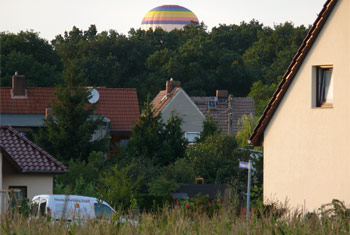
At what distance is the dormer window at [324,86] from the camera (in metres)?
23.2

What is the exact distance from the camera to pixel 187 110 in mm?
76250

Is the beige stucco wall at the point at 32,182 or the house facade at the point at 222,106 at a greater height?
the house facade at the point at 222,106

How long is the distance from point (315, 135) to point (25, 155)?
16.0m

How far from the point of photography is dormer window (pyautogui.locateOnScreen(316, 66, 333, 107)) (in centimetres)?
2319

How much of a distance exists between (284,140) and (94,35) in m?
86.0

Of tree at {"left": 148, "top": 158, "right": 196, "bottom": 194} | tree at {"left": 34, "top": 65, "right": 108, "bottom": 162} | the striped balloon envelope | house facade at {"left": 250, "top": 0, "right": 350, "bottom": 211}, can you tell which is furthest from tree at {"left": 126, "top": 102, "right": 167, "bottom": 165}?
the striped balloon envelope

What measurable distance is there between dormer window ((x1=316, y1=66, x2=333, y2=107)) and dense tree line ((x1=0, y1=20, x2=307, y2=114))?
57045 millimetres

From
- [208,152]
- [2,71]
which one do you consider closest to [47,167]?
[208,152]

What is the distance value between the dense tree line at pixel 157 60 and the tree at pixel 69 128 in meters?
32.7

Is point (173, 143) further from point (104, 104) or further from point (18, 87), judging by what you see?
point (18, 87)

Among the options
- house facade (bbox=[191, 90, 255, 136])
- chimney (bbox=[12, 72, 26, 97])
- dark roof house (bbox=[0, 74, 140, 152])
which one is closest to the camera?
dark roof house (bbox=[0, 74, 140, 152])

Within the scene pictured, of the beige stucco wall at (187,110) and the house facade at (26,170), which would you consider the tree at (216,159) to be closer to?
the house facade at (26,170)

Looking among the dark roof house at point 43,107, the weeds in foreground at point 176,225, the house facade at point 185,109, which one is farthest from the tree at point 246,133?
the weeds in foreground at point 176,225

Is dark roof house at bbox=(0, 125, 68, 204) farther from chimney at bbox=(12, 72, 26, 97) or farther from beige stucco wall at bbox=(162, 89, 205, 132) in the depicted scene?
beige stucco wall at bbox=(162, 89, 205, 132)
